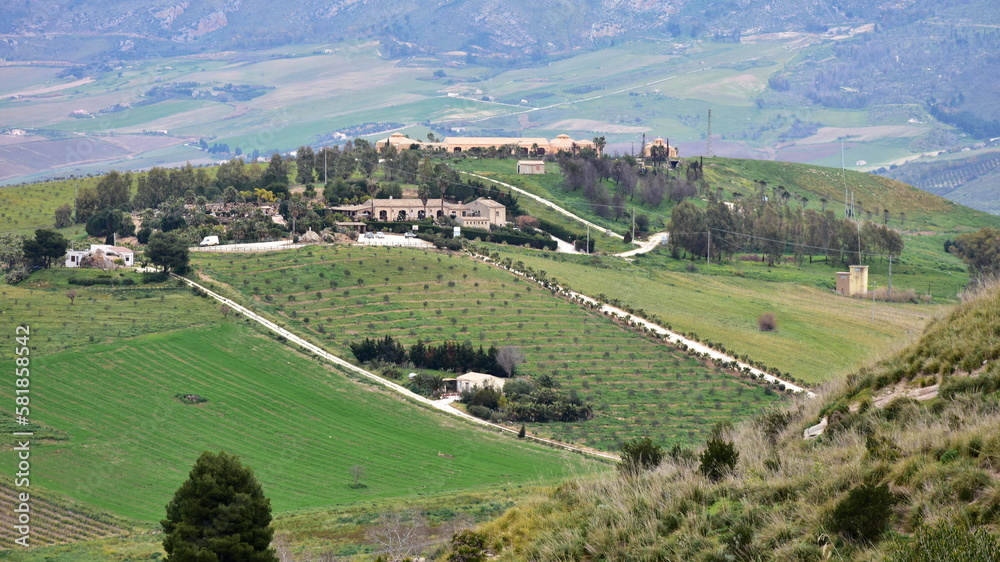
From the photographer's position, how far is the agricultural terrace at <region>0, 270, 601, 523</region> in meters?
43.6

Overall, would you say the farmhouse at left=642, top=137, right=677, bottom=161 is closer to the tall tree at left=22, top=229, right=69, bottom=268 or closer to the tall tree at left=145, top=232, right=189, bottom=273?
the tall tree at left=145, top=232, right=189, bottom=273

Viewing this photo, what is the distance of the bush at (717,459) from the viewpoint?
50.6 ft

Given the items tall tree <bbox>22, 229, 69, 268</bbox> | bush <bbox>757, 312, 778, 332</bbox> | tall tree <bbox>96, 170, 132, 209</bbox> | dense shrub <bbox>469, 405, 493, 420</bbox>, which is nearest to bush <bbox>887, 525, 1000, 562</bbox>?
dense shrub <bbox>469, 405, 493, 420</bbox>

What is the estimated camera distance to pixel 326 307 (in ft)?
242

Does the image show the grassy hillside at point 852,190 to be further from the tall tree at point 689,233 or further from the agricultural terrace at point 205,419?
the agricultural terrace at point 205,419

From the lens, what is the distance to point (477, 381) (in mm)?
60625

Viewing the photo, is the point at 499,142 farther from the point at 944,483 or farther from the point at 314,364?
the point at 944,483

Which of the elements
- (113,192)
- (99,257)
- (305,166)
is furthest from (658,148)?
(99,257)

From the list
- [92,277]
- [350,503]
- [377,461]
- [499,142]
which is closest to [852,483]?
[350,503]

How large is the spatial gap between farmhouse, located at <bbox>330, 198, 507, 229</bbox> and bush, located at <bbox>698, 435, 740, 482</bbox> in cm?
8211

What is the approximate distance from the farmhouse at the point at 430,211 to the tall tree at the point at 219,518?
7105 centimetres

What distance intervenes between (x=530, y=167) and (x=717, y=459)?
384 feet

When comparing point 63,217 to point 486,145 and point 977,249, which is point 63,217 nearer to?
point 486,145

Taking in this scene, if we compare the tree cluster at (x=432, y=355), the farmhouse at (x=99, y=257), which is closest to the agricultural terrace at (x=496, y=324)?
the tree cluster at (x=432, y=355)
